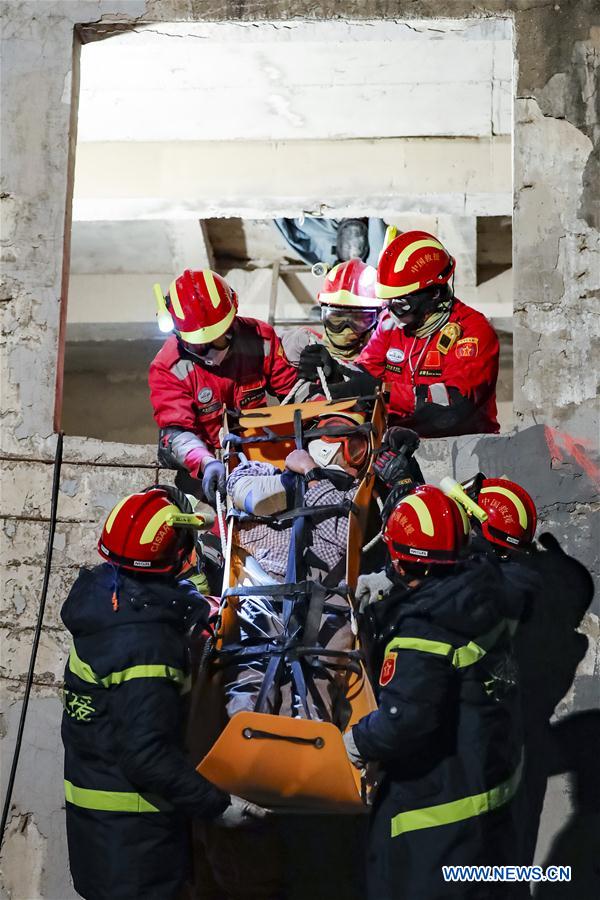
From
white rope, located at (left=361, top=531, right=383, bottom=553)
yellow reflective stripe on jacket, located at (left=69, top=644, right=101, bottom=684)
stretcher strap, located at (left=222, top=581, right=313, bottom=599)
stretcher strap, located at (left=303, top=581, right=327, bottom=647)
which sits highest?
white rope, located at (left=361, top=531, right=383, bottom=553)

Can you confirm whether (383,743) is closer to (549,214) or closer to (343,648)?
(343,648)

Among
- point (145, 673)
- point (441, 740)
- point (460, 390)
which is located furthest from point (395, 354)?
point (145, 673)

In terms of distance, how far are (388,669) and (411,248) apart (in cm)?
227

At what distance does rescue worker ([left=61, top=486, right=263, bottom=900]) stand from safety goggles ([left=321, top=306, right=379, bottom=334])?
179cm

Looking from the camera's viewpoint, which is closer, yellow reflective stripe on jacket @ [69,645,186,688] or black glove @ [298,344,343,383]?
yellow reflective stripe on jacket @ [69,645,186,688]

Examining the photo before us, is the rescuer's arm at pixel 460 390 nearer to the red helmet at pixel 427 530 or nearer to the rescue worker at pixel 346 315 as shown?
the rescue worker at pixel 346 315

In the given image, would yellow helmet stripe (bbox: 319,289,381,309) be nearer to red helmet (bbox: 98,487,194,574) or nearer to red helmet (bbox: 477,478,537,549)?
red helmet (bbox: 477,478,537,549)

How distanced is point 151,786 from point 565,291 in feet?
10.4

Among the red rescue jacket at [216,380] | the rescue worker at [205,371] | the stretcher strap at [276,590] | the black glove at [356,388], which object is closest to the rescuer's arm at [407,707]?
the stretcher strap at [276,590]

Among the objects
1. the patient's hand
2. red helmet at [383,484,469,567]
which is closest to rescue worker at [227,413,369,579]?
the patient's hand

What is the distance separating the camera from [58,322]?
5914mm

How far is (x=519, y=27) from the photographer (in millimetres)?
6082

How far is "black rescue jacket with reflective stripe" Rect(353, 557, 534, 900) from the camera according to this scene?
4.14 m

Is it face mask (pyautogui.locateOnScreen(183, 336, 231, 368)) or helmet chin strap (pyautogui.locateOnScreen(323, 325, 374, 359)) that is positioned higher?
helmet chin strap (pyautogui.locateOnScreen(323, 325, 374, 359))
